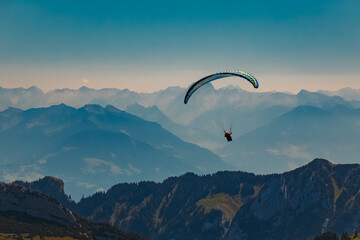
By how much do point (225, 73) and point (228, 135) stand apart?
1733 cm

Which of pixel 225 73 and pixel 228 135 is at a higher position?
pixel 225 73

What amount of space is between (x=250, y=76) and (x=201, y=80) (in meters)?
14.9

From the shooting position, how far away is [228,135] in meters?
132

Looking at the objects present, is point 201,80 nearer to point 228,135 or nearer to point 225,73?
point 225,73

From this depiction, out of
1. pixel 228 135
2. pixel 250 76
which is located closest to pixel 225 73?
pixel 250 76

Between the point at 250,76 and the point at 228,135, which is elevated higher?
the point at 250,76

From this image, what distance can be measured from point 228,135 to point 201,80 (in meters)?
18.8

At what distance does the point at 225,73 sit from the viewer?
13662 cm

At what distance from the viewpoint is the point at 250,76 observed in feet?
435

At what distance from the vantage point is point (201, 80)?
141 metres

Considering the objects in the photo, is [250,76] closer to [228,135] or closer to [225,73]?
[225,73]

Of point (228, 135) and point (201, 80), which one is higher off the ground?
point (201, 80)

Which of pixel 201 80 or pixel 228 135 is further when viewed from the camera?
pixel 201 80
